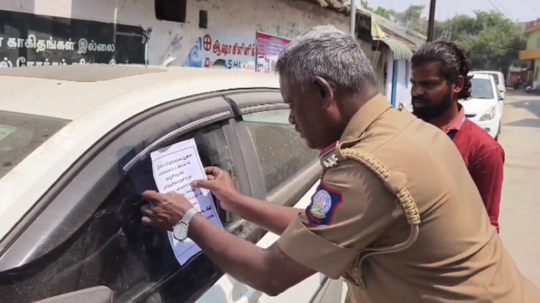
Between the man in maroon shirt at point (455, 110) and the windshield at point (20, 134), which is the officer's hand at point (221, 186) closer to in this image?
the windshield at point (20, 134)

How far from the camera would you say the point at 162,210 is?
1.60 metres

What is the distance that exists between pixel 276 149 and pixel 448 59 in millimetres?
935

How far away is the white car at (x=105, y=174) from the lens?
127cm

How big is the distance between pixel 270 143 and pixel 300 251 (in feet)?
3.81

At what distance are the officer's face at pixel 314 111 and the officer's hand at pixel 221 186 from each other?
47 cm

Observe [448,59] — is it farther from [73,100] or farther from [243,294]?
[73,100]

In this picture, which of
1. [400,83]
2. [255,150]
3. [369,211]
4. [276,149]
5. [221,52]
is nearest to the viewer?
[369,211]

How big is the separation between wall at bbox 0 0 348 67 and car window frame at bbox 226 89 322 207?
2.65m

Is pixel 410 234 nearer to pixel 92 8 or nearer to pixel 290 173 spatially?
pixel 290 173

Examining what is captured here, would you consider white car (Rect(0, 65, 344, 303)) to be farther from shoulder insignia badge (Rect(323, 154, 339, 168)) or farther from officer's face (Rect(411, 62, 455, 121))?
officer's face (Rect(411, 62, 455, 121))

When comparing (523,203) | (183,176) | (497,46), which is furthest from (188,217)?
(497,46)

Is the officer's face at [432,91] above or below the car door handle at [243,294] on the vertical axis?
above

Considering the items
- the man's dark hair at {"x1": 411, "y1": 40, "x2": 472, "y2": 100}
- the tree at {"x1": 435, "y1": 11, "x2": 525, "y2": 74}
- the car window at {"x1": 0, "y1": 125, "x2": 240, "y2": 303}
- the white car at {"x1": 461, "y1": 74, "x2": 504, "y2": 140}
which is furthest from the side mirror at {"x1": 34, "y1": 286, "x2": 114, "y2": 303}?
the tree at {"x1": 435, "y1": 11, "x2": 525, "y2": 74}

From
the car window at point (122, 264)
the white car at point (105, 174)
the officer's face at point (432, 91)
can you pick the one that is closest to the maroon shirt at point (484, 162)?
the officer's face at point (432, 91)
